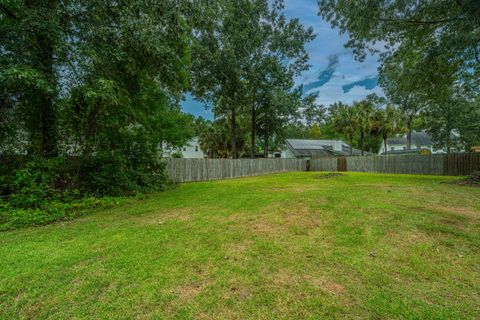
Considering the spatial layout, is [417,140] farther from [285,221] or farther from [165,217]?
[165,217]

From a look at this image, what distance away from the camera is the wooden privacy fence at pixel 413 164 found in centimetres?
1305

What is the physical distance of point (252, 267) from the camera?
252 centimetres

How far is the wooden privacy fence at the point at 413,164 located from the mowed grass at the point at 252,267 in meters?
12.1

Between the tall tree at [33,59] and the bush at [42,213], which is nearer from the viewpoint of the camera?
the bush at [42,213]

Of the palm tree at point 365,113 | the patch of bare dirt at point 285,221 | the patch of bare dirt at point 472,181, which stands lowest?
the patch of bare dirt at point 285,221

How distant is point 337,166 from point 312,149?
958 centimetres

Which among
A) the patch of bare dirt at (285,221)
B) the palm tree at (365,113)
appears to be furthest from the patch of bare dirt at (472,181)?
the palm tree at (365,113)

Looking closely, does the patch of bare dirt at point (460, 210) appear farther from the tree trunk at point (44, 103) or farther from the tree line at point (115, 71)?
the tree trunk at point (44, 103)

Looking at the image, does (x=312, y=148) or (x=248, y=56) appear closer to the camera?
(x=248, y=56)

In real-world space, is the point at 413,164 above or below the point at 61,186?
above

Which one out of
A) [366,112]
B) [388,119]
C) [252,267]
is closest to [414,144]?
[388,119]

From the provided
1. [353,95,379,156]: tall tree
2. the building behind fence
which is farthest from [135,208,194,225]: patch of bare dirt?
[353,95,379,156]: tall tree

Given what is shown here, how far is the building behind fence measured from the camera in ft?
41.6

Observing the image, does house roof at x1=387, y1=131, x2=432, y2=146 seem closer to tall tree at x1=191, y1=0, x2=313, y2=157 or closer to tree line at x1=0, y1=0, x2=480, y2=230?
tree line at x1=0, y1=0, x2=480, y2=230
